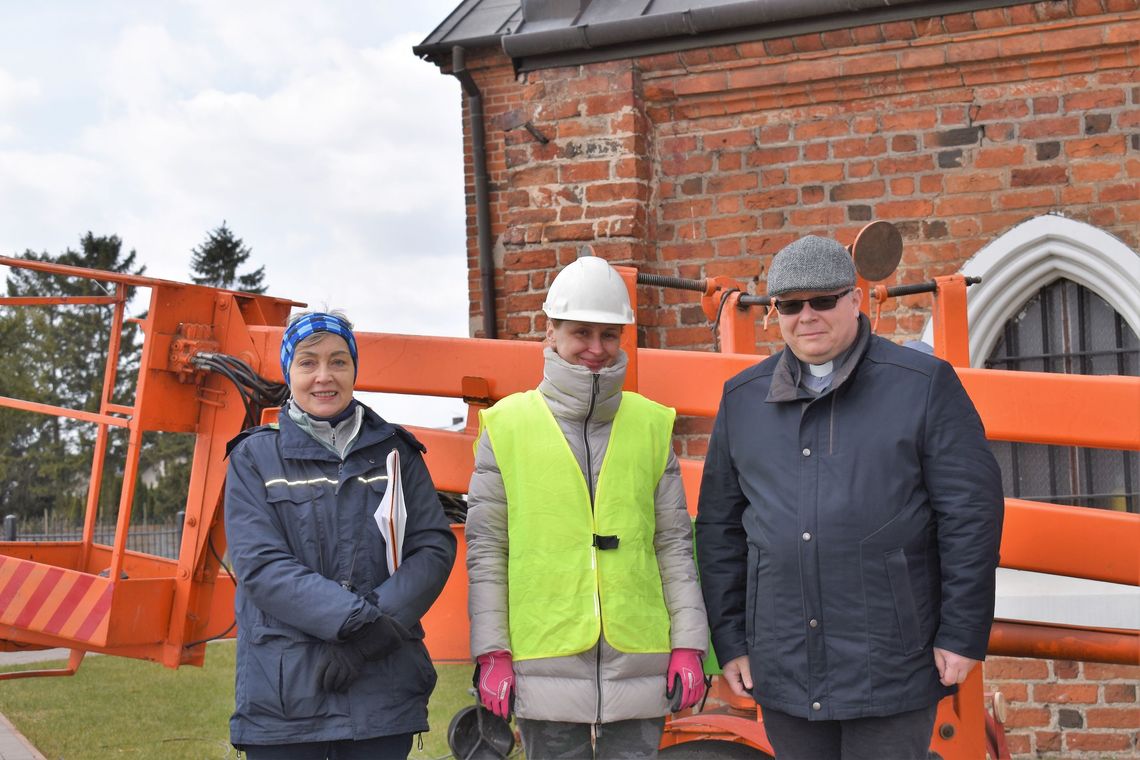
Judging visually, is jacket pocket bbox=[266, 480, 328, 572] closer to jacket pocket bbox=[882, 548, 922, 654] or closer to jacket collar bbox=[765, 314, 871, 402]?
jacket collar bbox=[765, 314, 871, 402]

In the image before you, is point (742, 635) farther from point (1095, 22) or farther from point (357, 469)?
point (1095, 22)

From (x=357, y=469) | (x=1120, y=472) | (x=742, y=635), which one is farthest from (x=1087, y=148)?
(x=357, y=469)

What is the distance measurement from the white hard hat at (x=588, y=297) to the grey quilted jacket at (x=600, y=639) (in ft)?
0.35

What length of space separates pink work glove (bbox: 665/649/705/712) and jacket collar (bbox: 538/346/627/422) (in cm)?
57

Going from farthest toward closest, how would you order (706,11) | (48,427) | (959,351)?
(48,427)
(706,11)
(959,351)

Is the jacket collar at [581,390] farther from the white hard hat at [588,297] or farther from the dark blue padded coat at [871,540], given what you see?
the dark blue padded coat at [871,540]

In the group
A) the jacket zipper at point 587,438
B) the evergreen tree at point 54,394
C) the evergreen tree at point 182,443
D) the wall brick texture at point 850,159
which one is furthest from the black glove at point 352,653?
the evergreen tree at point 54,394

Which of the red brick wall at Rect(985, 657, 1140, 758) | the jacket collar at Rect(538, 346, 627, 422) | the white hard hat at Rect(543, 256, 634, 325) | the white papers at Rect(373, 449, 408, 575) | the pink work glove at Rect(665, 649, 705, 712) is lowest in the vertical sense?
the red brick wall at Rect(985, 657, 1140, 758)

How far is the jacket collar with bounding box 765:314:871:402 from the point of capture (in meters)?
2.58

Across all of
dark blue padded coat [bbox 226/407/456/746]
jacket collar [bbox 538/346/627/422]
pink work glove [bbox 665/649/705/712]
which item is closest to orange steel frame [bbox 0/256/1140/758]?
jacket collar [bbox 538/346/627/422]

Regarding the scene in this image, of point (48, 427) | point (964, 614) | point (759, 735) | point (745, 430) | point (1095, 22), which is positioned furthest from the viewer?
point (48, 427)

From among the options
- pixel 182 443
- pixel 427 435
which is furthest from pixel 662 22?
pixel 182 443

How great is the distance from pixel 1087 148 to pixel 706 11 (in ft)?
6.48

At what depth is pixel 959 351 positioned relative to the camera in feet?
12.6
